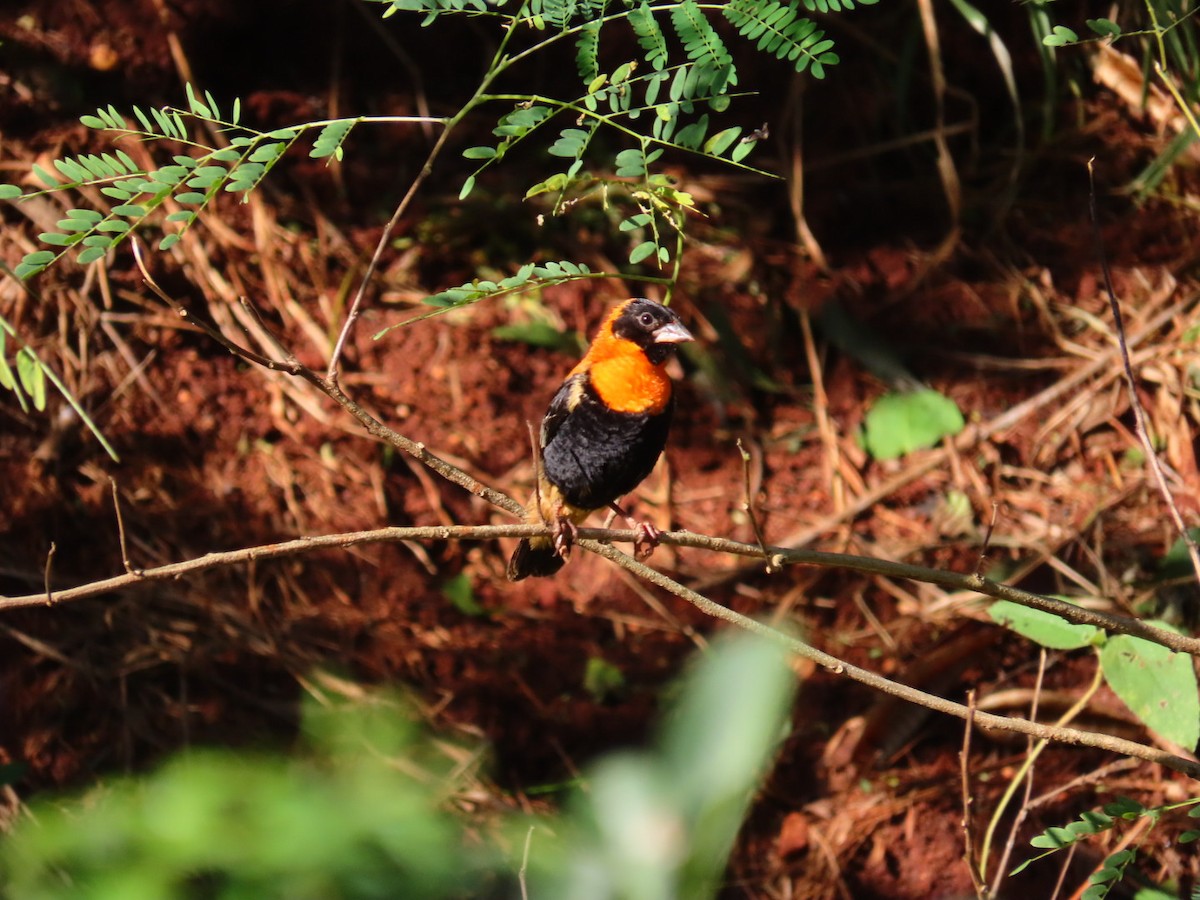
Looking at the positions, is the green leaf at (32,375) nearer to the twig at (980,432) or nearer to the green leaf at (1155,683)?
the green leaf at (1155,683)

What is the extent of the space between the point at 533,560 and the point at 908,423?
6.55ft

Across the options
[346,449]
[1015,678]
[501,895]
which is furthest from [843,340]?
[501,895]

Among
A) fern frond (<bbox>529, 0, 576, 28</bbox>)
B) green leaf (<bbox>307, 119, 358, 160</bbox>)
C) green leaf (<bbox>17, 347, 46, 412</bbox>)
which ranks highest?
fern frond (<bbox>529, 0, 576, 28</bbox>)

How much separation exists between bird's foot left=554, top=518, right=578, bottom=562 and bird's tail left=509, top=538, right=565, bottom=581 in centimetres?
45

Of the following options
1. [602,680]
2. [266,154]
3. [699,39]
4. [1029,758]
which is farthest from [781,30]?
[602,680]

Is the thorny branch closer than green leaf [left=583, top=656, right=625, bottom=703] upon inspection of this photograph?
Yes

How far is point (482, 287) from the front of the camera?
7.14 ft

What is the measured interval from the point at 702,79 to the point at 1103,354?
3407 millimetres

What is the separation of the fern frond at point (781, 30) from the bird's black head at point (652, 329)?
137 cm

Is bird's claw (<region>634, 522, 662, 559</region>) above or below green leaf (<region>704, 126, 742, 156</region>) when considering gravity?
below

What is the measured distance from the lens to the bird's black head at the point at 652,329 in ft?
11.8

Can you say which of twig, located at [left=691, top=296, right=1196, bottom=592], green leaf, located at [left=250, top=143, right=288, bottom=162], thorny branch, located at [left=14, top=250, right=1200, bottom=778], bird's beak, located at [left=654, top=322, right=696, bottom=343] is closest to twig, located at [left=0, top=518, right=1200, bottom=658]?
thorny branch, located at [left=14, top=250, right=1200, bottom=778]

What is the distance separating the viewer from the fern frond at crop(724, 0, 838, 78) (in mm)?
2230

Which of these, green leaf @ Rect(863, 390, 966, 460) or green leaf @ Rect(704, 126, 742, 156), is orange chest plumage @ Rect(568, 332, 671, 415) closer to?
green leaf @ Rect(704, 126, 742, 156)
